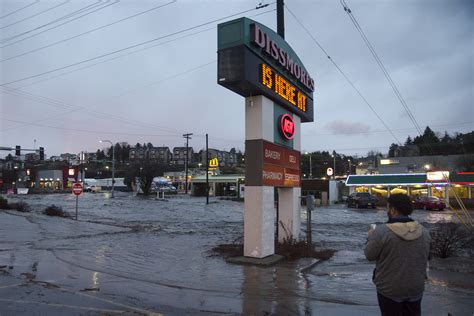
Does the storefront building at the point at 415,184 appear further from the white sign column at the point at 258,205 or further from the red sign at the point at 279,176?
the white sign column at the point at 258,205

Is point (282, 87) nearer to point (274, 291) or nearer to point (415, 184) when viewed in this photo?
point (274, 291)

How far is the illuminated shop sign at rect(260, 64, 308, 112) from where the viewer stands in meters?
11.2

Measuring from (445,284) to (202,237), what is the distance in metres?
11.1

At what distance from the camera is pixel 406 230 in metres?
3.76

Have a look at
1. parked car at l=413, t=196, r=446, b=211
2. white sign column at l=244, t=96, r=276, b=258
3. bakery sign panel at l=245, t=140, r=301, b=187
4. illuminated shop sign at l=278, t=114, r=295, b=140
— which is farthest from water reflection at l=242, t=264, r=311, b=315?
parked car at l=413, t=196, r=446, b=211

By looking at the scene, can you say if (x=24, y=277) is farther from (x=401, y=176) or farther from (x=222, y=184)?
(x=222, y=184)

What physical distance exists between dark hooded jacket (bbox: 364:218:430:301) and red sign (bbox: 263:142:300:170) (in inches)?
292

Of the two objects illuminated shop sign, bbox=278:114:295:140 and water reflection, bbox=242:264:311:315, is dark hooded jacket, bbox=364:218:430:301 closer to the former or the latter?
water reflection, bbox=242:264:311:315

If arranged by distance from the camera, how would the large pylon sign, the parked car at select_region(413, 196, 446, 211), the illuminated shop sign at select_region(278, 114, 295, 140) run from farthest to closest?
the parked car at select_region(413, 196, 446, 211)
the illuminated shop sign at select_region(278, 114, 295, 140)
the large pylon sign

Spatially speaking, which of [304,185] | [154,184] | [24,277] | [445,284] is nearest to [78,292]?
[24,277]

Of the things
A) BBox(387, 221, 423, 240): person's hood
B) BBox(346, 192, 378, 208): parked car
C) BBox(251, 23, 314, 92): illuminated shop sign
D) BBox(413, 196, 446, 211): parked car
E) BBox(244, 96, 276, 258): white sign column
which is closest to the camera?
BBox(387, 221, 423, 240): person's hood

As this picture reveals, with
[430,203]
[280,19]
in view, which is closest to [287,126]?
[280,19]

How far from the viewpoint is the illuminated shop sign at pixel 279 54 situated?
10.7 metres

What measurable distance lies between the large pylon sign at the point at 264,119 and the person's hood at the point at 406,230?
22.7 ft
